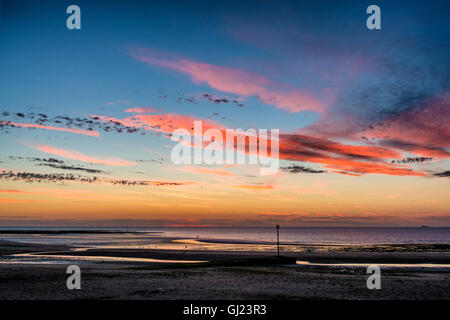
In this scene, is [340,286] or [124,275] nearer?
[340,286]

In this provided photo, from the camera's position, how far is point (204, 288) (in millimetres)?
23312
